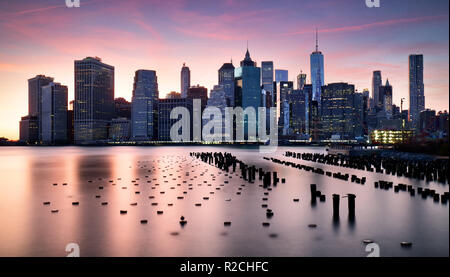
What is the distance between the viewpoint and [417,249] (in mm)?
8648

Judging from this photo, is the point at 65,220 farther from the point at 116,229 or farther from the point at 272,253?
the point at 272,253

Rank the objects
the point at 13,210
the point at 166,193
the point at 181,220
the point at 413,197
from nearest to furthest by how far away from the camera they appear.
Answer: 1. the point at 181,220
2. the point at 13,210
3. the point at 413,197
4. the point at 166,193

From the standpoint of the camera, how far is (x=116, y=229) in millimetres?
11156
